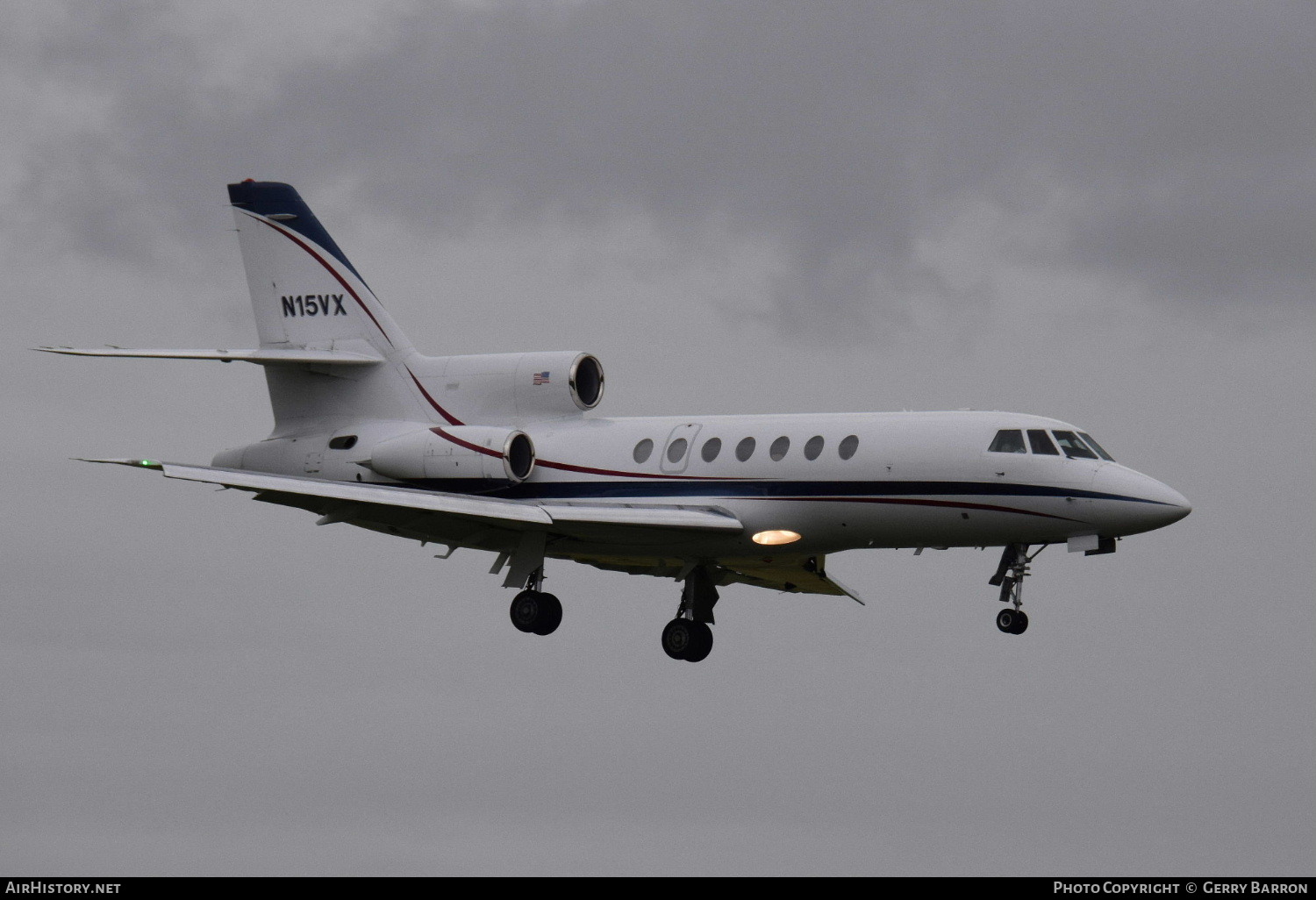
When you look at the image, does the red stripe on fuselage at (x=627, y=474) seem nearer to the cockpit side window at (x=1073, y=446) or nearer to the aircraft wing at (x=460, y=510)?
the aircraft wing at (x=460, y=510)

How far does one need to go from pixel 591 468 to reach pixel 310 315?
23.6 ft

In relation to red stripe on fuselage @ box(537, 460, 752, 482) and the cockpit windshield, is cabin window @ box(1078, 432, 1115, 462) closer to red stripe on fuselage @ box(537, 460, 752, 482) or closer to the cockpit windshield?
the cockpit windshield

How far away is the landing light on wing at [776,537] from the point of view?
2994 cm

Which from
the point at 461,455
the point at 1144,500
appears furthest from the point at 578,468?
the point at 1144,500

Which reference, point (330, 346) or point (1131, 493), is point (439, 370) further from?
point (1131, 493)

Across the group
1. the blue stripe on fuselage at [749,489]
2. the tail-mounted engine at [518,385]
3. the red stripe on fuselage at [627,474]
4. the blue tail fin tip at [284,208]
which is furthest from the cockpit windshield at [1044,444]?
the blue tail fin tip at [284,208]

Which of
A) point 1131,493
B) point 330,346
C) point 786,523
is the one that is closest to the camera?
point 1131,493

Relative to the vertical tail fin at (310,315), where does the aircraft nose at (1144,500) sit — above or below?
below

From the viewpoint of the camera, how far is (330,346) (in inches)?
1383

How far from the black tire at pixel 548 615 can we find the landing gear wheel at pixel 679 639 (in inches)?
78.0

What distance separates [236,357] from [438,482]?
4741mm

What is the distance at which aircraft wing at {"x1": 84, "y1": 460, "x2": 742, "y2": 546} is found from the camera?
97.2ft

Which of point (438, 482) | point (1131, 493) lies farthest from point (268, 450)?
point (1131, 493)

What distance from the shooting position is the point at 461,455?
32.0m
